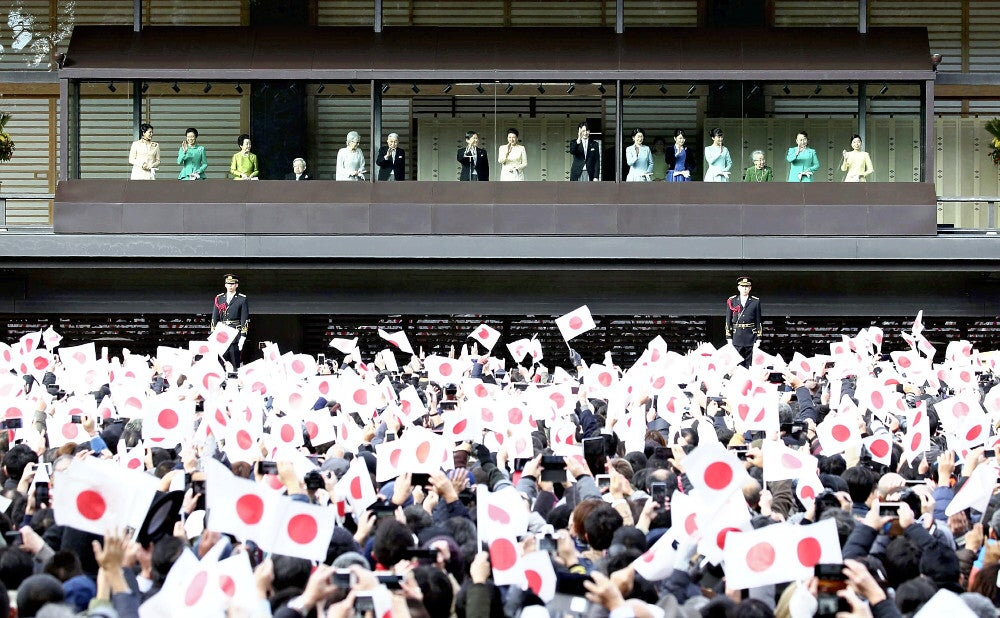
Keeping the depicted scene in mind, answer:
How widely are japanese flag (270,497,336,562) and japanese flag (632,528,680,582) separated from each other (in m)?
1.43

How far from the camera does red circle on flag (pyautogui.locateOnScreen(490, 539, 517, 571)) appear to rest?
6559 mm

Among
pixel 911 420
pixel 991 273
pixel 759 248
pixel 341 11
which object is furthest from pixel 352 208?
pixel 911 420

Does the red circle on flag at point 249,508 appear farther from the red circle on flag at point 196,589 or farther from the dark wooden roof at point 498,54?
the dark wooden roof at point 498,54

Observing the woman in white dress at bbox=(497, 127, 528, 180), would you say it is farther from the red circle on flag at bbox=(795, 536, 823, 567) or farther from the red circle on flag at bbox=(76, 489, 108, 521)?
the red circle on flag at bbox=(795, 536, 823, 567)

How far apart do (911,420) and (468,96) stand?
16.2m

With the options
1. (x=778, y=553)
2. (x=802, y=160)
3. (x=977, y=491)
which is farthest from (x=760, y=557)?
(x=802, y=160)

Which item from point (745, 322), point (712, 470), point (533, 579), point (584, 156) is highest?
point (584, 156)

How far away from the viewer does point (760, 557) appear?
21.6 feet

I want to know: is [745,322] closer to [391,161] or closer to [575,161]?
[575,161]

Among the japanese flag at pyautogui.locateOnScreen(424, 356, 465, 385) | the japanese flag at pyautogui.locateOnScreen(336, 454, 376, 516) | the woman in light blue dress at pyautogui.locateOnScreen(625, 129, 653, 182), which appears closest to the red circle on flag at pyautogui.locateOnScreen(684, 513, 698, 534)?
the japanese flag at pyautogui.locateOnScreen(336, 454, 376, 516)

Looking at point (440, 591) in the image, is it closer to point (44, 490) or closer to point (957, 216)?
point (44, 490)

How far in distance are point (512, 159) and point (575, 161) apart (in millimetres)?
1163

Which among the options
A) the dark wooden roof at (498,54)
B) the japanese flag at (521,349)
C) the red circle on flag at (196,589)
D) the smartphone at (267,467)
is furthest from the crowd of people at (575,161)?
the red circle on flag at (196,589)

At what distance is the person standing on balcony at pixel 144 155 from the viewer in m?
26.1
